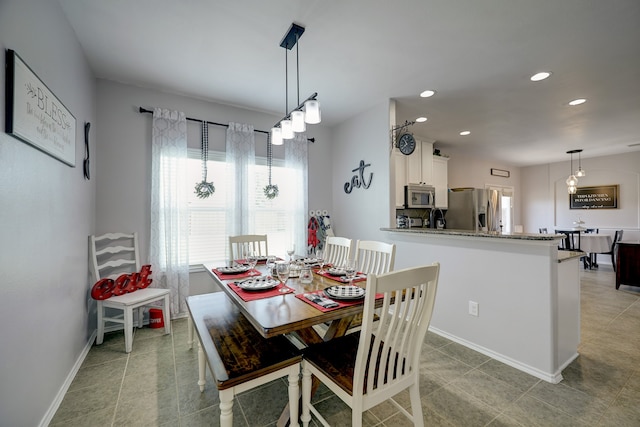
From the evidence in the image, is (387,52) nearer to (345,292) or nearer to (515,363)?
(345,292)

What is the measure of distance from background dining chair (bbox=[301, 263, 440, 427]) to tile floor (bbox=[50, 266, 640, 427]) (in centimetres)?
45

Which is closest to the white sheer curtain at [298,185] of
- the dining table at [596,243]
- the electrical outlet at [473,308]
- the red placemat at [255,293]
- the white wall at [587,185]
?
the red placemat at [255,293]

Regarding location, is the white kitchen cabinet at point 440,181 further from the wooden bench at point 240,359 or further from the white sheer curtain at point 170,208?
the wooden bench at point 240,359

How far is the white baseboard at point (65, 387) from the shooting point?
1.59 m

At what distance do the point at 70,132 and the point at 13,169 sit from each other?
0.94m

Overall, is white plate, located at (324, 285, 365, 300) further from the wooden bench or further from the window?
the window

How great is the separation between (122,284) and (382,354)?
266cm

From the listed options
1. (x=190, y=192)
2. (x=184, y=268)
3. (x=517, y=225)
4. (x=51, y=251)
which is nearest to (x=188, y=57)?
(x=190, y=192)

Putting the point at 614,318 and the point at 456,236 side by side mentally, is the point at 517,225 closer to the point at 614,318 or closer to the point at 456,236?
the point at 614,318

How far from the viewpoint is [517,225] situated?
306 inches

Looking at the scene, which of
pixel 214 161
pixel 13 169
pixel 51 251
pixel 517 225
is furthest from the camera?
pixel 517 225

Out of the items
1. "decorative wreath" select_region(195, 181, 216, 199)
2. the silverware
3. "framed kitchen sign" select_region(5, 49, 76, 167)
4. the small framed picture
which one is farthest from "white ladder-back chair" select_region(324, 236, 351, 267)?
the small framed picture

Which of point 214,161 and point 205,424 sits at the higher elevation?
point 214,161

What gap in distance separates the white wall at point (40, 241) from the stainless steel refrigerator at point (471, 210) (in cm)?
549
